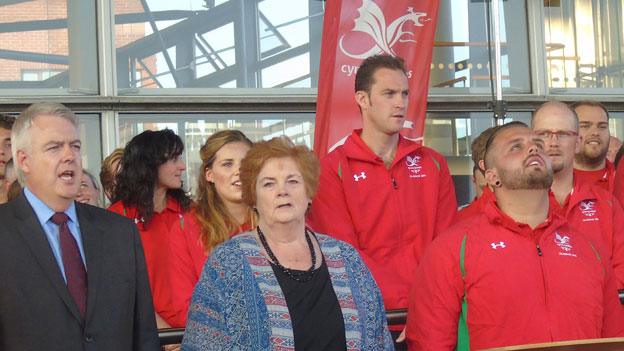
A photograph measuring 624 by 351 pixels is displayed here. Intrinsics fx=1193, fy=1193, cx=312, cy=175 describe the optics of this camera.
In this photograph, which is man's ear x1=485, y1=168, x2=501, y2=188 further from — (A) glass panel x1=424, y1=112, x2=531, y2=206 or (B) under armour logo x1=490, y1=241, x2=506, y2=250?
(A) glass panel x1=424, y1=112, x2=531, y2=206

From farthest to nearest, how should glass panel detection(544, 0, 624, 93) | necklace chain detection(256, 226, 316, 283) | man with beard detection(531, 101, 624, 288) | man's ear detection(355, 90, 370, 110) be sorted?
1. glass panel detection(544, 0, 624, 93)
2. man's ear detection(355, 90, 370, 110)
3. man with beard detection(531, 101, 624, 288)
4. necklace chain detection(256, 226, 316, 283)

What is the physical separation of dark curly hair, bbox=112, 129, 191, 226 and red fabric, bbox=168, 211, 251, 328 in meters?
1.03

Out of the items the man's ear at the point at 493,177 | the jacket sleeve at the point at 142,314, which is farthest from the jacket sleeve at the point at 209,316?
the man's ear at the point at 493,177

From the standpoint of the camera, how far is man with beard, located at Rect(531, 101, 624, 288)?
591cm

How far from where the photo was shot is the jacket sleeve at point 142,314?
15.1ft

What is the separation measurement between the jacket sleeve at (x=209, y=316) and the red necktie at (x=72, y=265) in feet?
1.37

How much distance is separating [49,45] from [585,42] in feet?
14.0

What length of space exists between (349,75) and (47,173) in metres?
3.33

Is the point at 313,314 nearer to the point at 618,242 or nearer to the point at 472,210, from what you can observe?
the point at 618,242

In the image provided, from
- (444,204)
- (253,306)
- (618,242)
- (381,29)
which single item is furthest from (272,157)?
(381,29)

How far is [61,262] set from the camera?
4410 millimetres

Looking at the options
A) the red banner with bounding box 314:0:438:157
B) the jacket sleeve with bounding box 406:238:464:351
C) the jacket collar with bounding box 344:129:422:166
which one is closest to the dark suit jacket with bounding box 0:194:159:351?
the jacket sleeve with bounding box 406:238:464:351

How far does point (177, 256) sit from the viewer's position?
570cm

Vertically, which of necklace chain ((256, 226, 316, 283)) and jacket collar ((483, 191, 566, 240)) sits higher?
jacket collar ((483, 191, 566, 240))
